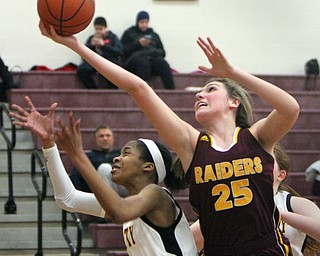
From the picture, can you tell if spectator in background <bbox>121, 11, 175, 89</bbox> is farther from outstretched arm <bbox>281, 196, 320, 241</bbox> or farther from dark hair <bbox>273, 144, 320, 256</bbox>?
outstretched arm <bbox>281, 196, 320, 241</bbox>

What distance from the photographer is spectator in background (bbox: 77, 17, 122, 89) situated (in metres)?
9.53

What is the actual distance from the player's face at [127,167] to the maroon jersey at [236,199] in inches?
12.3

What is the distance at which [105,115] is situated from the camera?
8.91 metres

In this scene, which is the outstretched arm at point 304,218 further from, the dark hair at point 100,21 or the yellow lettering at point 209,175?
the dark hair at point 100,21

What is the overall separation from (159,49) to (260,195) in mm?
6665

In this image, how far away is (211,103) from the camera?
144 inches

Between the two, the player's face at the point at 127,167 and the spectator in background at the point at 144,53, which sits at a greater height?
the player's face at the point at 127,167

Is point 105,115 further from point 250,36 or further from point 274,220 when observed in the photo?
point 274,220

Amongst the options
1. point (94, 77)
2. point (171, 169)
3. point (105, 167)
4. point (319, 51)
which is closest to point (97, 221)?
point (105, 167)

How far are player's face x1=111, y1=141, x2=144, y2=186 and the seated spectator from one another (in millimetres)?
5595

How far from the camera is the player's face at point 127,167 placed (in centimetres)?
373

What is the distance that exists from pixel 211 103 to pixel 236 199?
0.45m

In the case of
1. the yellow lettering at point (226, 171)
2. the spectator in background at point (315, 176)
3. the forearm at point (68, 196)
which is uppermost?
the yellow lettering at point (226, 171)

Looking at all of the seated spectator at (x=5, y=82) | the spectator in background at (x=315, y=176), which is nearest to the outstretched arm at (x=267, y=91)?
the spectator in background at (x=315, y=176)
